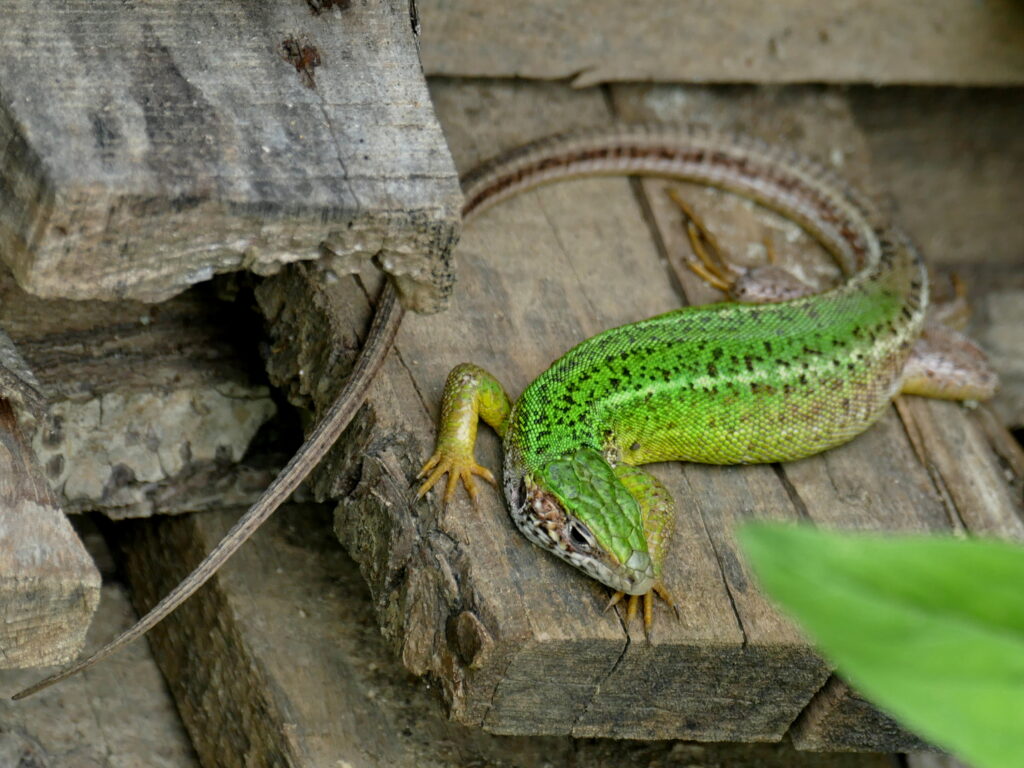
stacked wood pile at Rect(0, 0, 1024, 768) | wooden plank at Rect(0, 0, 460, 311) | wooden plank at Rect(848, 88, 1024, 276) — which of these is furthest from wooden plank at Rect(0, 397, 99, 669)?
wooden plank at Rect(848, 88, 1024, 276)

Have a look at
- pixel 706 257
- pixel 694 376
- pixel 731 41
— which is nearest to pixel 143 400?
pixel 694 376

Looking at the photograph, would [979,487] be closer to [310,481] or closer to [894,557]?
[310,481]

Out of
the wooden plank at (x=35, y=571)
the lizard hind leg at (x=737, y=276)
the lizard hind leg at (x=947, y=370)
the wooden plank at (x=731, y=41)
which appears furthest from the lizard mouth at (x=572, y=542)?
the wooden plank at (x=731, y=41)

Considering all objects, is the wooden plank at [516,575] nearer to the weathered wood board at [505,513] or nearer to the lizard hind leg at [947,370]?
the weathered wood board at [505,513]

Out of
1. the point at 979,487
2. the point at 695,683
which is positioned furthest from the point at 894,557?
the point at 979,487

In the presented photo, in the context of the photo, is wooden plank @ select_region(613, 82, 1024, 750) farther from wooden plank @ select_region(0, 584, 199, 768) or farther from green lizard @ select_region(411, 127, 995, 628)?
wooden plank @ select_region(0, 584, 199, 768)

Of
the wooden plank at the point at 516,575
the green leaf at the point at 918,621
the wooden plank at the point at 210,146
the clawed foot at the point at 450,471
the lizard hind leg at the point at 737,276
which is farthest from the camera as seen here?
the lizard hind leg at the point at 737,276

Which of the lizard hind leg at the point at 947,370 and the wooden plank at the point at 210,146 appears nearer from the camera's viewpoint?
the wooden plank at the point at 210,146
